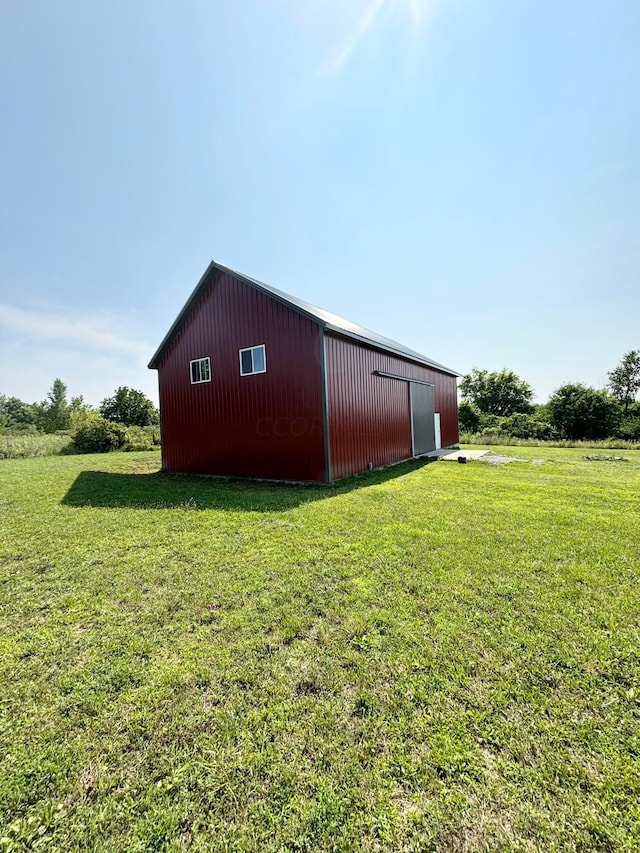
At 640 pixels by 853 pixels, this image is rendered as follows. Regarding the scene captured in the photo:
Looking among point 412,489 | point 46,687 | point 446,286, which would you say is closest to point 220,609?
point 46,687

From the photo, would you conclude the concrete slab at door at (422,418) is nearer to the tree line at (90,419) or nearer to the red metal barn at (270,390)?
the red metal barn at (270,390)

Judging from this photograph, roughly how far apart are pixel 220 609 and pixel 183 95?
13466 millimetres

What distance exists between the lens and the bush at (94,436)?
1838cm

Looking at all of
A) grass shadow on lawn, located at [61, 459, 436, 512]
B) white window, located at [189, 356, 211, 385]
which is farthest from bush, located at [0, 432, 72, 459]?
white window, located at [189, 356, 211, 385]

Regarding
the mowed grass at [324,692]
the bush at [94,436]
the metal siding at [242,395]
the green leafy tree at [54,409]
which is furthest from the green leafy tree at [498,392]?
the green leafy tree at [54,409]

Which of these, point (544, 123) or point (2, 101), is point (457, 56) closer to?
point (544, 123)

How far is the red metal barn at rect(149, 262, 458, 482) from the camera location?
8766 millimetres

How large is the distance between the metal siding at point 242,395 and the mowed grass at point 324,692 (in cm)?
454

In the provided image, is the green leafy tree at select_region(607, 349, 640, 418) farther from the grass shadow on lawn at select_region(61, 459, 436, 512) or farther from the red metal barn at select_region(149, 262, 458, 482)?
the grass shadow on lawn at select_region(61, 459, 436, 512)

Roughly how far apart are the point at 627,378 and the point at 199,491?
1849 inches

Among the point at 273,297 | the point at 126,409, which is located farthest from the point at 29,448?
the point at 126,409

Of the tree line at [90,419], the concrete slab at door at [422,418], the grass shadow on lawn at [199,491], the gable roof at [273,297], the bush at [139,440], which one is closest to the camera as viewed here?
the grass shadow on lawn at [199,491]

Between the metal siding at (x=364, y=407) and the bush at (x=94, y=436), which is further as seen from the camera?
the bush at (x=94, y=436)

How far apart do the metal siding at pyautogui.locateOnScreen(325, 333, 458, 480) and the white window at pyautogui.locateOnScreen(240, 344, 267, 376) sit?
199 centimetres
